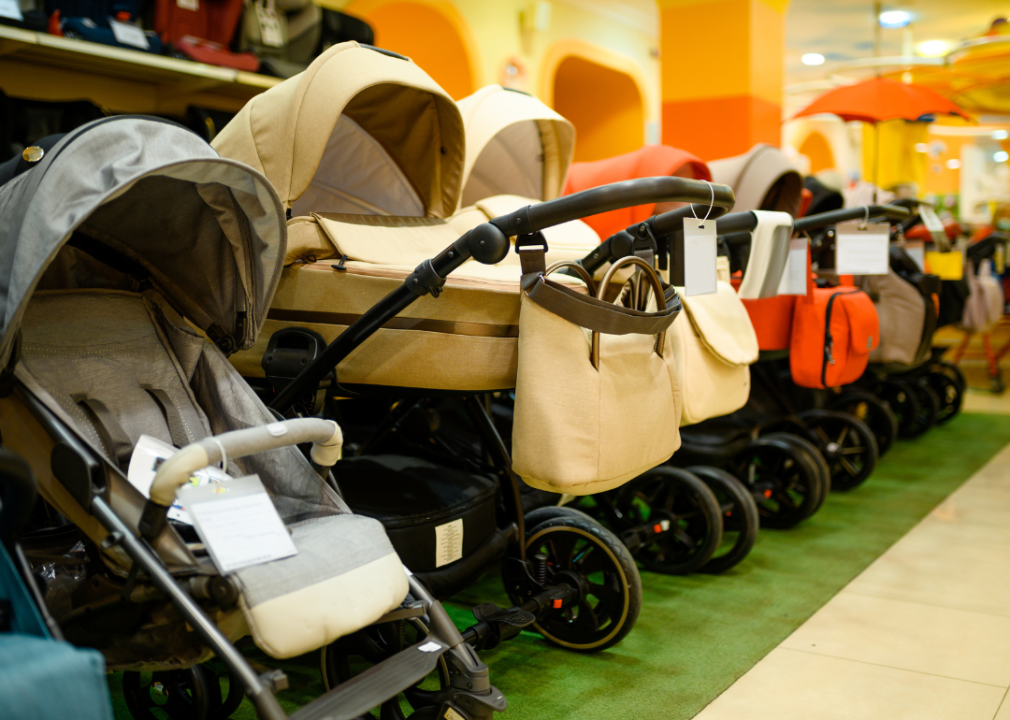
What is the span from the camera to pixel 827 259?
10.9ft

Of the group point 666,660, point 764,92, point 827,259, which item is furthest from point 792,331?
point 764,92

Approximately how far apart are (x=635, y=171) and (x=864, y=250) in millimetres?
913

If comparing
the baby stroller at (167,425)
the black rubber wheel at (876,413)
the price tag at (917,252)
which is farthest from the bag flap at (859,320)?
the baby stroller at (167,425)

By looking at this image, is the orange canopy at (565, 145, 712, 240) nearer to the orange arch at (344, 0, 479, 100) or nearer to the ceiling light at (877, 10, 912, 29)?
the orange arch at (344, 0, 479, 100)

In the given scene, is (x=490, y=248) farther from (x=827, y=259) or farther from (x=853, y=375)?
(x=827, y=259)

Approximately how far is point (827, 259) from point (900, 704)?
6.23 ft

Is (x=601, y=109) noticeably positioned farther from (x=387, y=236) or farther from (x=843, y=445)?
(x=387, y=236)

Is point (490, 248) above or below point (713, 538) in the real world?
above

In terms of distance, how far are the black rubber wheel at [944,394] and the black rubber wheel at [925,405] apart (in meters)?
0.33

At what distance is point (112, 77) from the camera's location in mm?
3314

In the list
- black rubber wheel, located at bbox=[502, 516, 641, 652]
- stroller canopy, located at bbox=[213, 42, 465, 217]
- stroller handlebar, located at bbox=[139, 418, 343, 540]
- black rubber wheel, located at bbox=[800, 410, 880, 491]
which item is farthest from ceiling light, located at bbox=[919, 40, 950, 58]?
stroller handlebar, located at bbox=[139, 418, 343, 540]

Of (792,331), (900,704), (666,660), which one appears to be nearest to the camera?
(900,704)

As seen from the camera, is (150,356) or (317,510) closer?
(317,510)

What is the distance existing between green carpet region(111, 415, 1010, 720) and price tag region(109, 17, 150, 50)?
199cm
